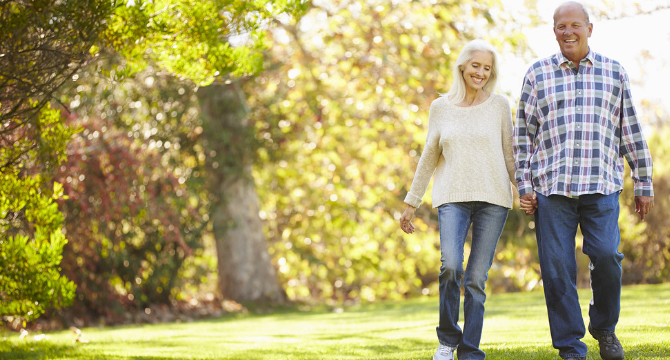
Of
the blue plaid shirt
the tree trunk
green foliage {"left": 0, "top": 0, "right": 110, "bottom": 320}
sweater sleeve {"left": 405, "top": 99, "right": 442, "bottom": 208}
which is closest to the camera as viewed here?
the blue plaid shirt

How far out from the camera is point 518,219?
40.3 ft

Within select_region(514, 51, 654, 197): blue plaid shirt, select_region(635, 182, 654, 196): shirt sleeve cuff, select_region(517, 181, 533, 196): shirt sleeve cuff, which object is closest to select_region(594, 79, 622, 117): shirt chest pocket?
select_region(514, 51, 654, 197): blue plaid shirt

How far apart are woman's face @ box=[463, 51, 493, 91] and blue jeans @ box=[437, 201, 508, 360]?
718 mm

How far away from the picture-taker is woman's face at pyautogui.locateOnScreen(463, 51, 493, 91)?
13.7ft

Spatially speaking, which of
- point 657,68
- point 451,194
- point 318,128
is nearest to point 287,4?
point 451,194

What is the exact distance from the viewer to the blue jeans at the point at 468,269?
4.01m

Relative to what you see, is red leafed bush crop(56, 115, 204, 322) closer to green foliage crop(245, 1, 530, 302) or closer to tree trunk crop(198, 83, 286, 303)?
tree trunk crop(198, 83, 286, 303)

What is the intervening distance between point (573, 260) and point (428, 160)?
102 centimetres

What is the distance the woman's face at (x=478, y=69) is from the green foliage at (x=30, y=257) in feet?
9.92

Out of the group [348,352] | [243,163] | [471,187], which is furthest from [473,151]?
[243,163]

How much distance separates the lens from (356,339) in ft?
19.2

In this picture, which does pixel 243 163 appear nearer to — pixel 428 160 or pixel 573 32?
pixel 428 160

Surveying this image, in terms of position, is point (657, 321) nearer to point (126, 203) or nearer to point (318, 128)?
point (126, 203)

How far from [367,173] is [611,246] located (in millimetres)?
10009
